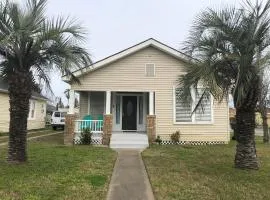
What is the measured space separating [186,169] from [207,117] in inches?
334

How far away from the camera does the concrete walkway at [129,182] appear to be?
698 centimetres

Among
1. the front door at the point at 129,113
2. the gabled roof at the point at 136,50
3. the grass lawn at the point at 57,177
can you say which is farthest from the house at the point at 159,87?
the grass lawn at the point at 57,177

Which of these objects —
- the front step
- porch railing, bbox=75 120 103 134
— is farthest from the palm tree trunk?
porch railing, bbox=75 120 103 134

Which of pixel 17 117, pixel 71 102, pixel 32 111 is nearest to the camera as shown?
pixel 17 117

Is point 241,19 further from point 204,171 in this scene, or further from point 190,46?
point 204,171

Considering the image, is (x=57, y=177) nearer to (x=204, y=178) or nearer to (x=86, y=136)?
(x=204, y=178)

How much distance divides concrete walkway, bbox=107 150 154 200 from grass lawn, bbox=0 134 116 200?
19 cm

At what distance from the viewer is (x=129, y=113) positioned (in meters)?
19.8

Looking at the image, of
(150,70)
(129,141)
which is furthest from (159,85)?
(129,141)

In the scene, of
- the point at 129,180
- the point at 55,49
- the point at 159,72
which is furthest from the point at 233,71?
the point at 159,72

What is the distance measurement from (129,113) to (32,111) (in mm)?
13171

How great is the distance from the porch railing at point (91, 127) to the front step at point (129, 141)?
734 mm

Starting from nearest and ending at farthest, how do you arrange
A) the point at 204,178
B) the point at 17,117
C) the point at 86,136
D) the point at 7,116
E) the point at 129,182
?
the point at 129,182, the point at 204,178, the point at 17,117, the point at 86,136, the point at 7,116

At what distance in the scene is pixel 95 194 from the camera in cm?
694
